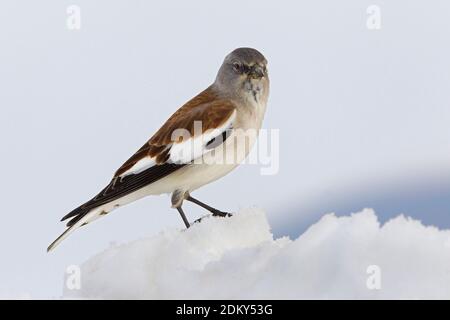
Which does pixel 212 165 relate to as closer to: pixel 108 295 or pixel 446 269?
pixel 108 295

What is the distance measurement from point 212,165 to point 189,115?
38cm

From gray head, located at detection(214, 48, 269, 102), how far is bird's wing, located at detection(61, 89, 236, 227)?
193 millimetres

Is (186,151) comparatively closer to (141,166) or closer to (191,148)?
(191,148)

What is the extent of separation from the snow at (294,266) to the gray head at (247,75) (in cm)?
102

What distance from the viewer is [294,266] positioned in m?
A: 4.03

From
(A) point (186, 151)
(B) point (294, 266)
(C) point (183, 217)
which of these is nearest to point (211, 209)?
(C) point (183, 217)

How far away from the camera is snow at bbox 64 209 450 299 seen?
3.86m

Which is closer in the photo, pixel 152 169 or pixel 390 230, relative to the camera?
pixel 390 230

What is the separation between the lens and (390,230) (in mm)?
4066

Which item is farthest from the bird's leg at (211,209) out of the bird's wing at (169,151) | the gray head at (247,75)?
the gray head at (247,75)

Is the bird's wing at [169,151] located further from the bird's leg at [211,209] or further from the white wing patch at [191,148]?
the bird's leg at [211,209]

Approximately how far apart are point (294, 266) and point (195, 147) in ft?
3.70
